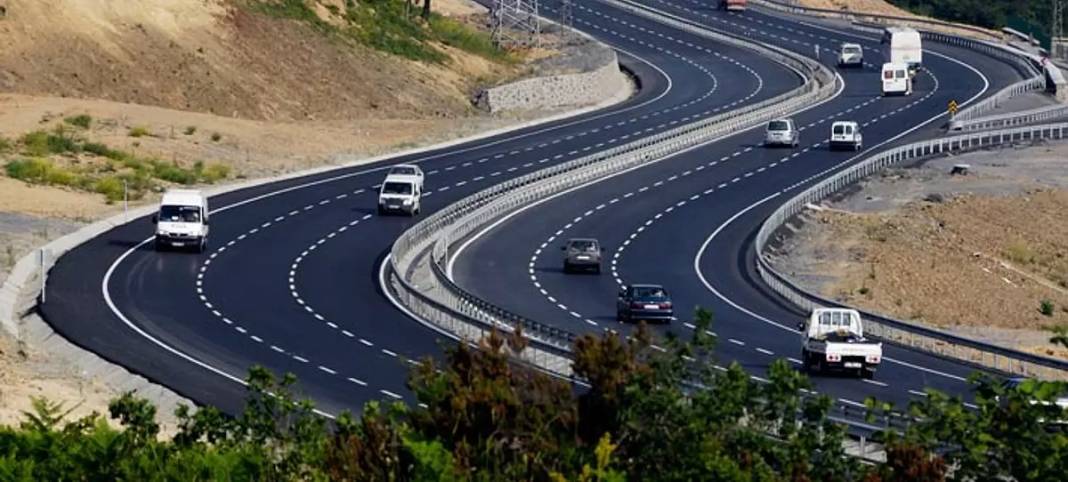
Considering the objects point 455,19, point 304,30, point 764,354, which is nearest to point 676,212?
point 764,354

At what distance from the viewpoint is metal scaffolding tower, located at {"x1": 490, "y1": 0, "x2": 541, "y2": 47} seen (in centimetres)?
13888

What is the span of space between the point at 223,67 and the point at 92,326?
185ft

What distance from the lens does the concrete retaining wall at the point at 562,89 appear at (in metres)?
118

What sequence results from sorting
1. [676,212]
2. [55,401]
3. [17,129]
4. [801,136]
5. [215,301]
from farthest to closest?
[801,136]
[17,129]
[676,212]
[215,301]
[55,401]

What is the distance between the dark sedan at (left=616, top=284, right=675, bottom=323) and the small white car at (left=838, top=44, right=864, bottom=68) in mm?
73190

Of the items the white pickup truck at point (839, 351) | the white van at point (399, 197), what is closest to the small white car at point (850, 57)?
the white van at point (399, 197)

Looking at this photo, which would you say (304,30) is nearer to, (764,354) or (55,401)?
(764,354)

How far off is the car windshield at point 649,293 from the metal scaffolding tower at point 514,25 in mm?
75179

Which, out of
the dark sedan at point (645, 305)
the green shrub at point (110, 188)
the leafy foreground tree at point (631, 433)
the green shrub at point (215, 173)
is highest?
the leafy foreground tree at point (631, 433)

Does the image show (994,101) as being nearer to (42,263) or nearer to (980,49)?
(980,49)

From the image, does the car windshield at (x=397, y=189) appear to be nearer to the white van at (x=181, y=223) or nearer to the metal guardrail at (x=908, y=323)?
the white van at (x=181, y=223)

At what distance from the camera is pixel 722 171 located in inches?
3861

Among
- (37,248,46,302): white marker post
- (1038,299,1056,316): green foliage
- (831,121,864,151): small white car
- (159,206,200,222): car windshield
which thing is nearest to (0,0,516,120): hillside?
(831,121,864,151): small white car

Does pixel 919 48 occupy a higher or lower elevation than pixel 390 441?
lower
